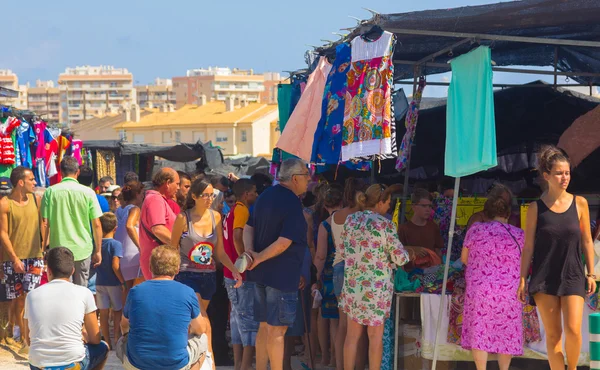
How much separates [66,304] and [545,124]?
843 cm

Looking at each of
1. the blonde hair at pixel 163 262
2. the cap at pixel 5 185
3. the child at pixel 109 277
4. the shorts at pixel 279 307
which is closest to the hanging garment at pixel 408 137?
the shorts at pixel 279 307

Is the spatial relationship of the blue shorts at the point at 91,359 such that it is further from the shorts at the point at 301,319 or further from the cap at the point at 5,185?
the cap at the point at 5,185

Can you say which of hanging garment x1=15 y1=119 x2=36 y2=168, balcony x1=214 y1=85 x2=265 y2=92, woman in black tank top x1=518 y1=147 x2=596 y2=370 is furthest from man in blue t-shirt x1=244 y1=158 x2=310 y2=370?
balcony x1=214 y1=85 x2=265 y2=92

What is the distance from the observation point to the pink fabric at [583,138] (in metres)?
8.35

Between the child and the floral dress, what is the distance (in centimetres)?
309

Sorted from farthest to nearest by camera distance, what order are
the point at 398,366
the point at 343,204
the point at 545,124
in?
1. the point at 545,124
2. the point at 343,204
3. the point at 398,366

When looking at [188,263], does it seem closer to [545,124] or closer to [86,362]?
[86,362]

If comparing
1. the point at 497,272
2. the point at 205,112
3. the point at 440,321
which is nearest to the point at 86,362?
the point at 440,321

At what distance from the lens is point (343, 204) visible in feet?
27.4

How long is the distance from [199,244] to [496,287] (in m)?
2.42

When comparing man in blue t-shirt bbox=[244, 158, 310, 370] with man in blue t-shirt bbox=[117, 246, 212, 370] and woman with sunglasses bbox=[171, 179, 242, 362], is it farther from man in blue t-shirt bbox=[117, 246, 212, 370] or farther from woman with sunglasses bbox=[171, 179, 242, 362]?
man in blue t-shirt bbox=[117, 246, 212, 370]

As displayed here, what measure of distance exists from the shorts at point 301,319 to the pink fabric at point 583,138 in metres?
2.80

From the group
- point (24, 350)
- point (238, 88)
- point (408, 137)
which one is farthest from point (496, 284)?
point (238, 88)

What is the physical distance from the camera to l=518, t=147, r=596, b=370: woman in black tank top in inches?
247
